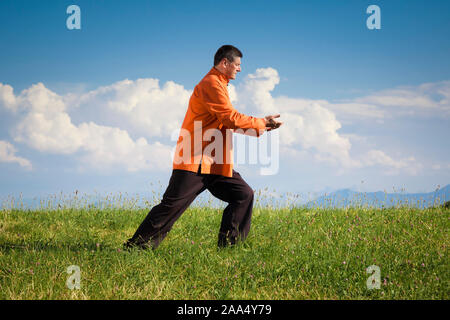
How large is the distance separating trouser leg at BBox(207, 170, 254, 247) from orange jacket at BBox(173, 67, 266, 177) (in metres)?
0.17

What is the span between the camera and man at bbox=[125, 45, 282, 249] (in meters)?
5.00

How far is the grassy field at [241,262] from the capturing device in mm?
4047

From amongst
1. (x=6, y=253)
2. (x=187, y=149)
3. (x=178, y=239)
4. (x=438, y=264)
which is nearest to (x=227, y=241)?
(x=178, y=239)

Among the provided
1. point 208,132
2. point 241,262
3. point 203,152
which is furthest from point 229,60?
point 241,262

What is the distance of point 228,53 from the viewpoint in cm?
514

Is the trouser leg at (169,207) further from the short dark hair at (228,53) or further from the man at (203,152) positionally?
the short dark hair at (228,53)

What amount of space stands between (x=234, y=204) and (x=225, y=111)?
4.32 ft

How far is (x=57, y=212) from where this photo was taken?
809 cm

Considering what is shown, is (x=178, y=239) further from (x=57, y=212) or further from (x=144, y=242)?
(x=57, y=212)

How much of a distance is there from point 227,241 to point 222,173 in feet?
3.08

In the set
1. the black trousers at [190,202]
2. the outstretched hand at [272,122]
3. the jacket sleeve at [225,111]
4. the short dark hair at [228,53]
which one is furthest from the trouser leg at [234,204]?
the short dark hair at [228,53]

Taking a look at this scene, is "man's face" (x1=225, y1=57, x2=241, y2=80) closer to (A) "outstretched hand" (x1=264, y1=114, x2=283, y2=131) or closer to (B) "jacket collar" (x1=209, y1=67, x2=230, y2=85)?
(B) "jacket collar" (x1=209, y1=67, x2=230, y2=85)

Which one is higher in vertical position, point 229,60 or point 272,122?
point 229,60

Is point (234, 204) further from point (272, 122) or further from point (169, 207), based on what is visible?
point (272, 122)
